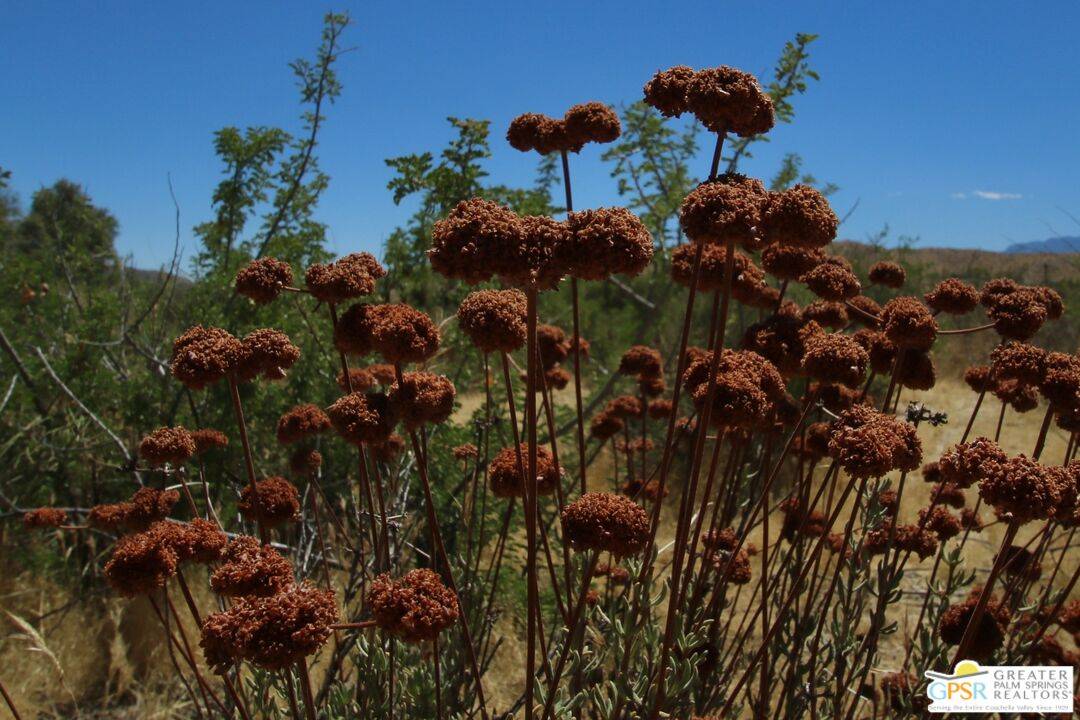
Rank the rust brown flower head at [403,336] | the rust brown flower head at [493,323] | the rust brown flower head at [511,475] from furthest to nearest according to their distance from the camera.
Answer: the rust brown flower head at [511,475] → the rust brown flower head at [403,336] → the rust brown flower head at [493,323]

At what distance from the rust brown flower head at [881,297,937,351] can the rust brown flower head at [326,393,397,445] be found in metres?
1.64

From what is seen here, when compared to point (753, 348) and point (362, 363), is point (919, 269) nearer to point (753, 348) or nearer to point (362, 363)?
point (362, 363)

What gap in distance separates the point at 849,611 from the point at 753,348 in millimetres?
1059

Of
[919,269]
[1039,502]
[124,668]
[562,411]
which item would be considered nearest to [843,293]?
[1039,502]

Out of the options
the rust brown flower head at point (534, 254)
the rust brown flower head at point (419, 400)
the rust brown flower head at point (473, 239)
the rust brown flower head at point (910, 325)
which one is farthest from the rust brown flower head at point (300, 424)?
the rust brown flower head at point (910, 325)

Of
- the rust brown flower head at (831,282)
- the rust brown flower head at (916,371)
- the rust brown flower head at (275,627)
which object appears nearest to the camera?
the rust brown flower head at (275,627)

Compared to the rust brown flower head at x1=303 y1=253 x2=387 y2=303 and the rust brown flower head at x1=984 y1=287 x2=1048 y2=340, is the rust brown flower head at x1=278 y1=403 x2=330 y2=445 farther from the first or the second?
the rust brown flower head at x1=984 y1=287 x2=1048 y2=340

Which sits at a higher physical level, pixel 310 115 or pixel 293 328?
pixel 310 115

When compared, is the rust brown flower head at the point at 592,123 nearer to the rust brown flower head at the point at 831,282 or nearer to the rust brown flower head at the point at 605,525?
the rust brown flower head at the point at 831,282

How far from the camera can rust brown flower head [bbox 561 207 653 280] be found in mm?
1383

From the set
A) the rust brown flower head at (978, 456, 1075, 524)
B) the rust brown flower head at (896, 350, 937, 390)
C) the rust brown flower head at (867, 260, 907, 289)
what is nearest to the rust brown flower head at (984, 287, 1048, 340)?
the rust brown flower head at (896, 350, 937, 390)

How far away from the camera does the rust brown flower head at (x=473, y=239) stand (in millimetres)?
1377

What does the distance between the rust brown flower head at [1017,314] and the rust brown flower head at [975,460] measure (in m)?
0.73

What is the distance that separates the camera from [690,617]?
98.3 inches
